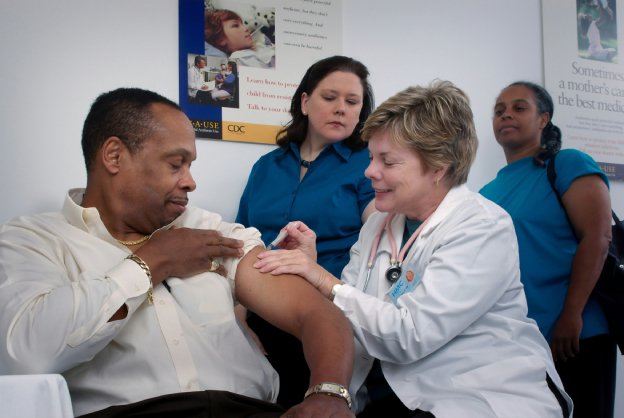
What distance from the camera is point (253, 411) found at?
57.7 inches

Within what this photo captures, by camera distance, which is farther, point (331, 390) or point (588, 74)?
point (588, 74)

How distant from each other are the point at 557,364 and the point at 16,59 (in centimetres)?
205

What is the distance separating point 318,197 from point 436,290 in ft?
2.49

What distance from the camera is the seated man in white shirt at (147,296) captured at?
4.38ft

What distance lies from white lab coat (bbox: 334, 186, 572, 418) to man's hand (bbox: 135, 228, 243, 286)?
1.04 ft

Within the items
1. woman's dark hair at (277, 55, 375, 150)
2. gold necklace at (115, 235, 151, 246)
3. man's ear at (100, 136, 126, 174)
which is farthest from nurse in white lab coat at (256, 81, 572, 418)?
woman's dark hair at (277, 55, 375, 150)

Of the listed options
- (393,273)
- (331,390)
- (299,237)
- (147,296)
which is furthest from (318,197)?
(331,390)

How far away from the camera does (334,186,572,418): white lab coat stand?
63.2 inches

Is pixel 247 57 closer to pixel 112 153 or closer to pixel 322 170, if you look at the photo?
pixel 322 170

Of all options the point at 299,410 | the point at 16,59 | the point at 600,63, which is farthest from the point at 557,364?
the point at 16,59

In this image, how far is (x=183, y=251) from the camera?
158 cm

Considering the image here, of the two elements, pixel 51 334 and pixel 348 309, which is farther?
pixel 348 309

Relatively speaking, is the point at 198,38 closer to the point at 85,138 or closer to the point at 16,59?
the point at 16,59

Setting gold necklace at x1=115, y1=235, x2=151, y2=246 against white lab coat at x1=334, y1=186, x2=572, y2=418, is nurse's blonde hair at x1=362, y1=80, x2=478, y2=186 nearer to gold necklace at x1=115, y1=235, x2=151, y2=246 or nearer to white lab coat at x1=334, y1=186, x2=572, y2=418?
white lab coat at x1=334, y1=186, x2=572, y2=418
